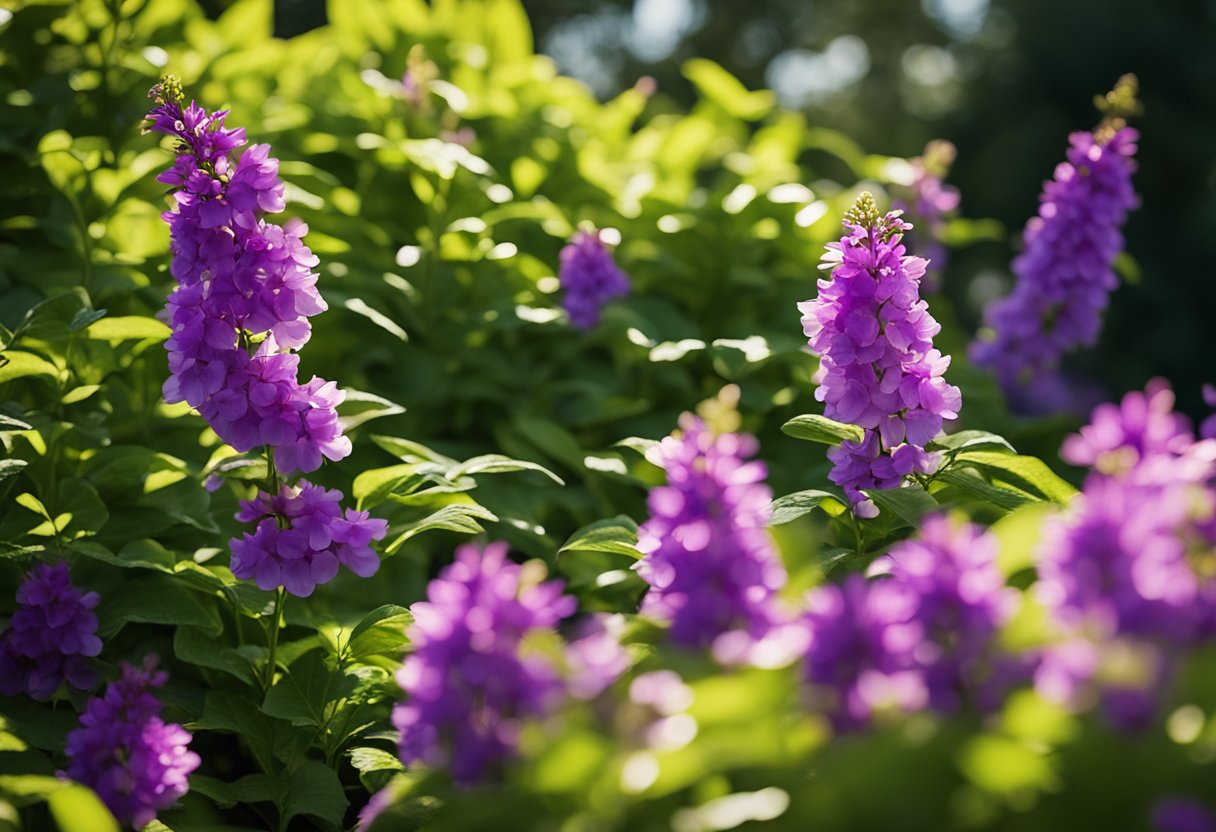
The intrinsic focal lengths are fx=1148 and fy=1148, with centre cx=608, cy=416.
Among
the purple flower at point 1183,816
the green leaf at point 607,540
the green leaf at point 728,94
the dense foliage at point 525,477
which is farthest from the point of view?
the green leaf at point 728,94

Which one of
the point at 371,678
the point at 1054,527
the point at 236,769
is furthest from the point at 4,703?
the point at 1054,527

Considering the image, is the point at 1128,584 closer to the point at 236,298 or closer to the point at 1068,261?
the point at 236,298

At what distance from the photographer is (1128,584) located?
1.17 metres

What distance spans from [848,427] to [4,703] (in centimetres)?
169

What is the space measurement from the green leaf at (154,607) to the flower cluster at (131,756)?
447 millimetres

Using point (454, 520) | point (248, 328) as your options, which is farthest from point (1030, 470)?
point (248, 328)

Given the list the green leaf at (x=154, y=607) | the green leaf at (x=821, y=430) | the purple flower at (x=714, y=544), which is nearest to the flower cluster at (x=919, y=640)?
the purple flower at (x=714, y=544)

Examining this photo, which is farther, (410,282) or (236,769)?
(410,282)

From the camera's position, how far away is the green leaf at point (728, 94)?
4164 mm

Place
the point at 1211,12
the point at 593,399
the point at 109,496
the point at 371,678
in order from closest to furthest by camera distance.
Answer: the point at 371,678 < the point at 109,496 < the point at 593,399 < the point at 1211,12

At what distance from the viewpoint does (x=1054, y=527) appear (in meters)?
1.21

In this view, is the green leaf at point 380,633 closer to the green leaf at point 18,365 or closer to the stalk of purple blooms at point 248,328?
the stalk of purple blooms at point 248,328

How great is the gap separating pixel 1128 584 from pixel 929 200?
9.28 feet

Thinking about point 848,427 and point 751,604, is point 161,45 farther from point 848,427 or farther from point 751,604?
point 751,604
